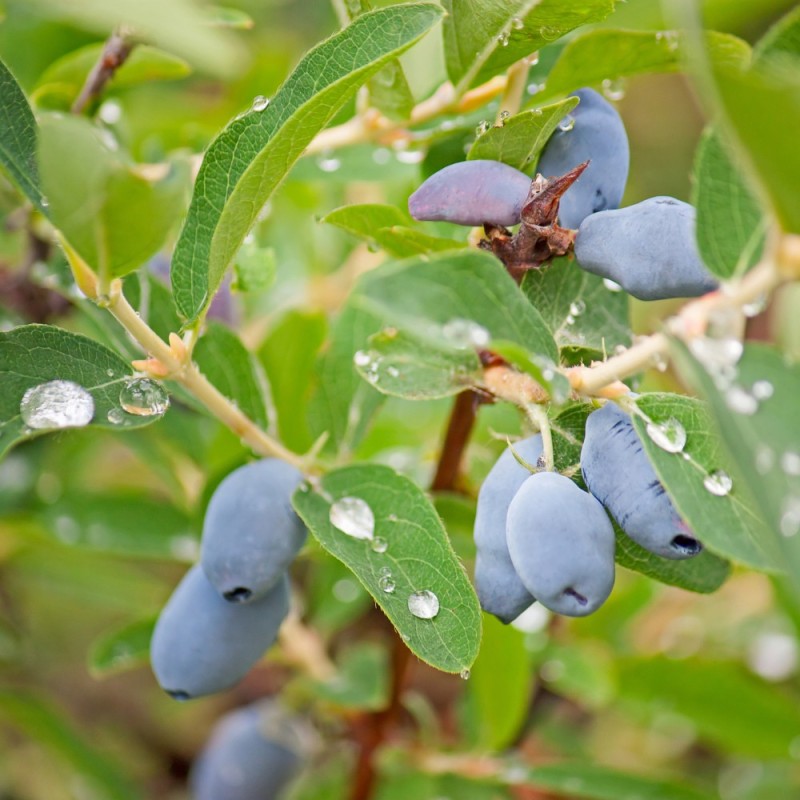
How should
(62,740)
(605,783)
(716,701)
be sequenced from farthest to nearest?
(62,740) → (716,701) → (605,783)

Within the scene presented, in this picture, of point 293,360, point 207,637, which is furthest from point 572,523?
point 293,360

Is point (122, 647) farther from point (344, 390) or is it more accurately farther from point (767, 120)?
point (767, 120)

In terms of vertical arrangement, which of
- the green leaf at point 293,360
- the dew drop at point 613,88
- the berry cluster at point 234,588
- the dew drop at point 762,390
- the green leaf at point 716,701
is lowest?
the green leaf at point 716,701

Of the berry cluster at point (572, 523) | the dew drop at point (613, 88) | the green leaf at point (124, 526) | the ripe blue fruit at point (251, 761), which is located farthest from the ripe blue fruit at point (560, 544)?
the ripe blue fruit at point (251, 761)

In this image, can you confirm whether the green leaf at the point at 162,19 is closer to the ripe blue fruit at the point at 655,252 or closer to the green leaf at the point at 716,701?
the ripe blue fruit at the point at 655,252

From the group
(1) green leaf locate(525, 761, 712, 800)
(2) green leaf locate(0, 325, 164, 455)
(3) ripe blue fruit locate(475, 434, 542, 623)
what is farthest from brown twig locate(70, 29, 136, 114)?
(1) green leaf locate(525, 761, 712, 800)

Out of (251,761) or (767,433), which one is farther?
(251,761)

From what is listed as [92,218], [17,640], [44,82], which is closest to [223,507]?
[92,218]
